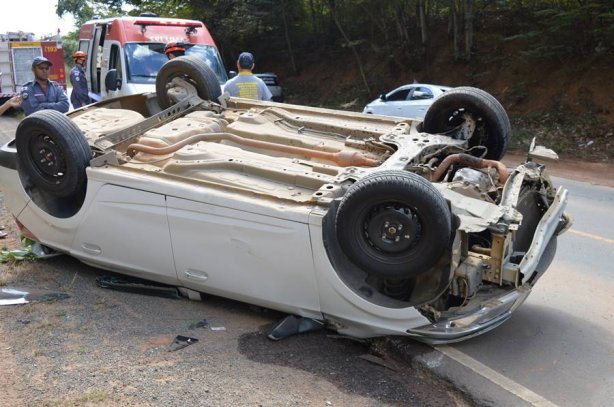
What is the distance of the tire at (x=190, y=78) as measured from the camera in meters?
6.20

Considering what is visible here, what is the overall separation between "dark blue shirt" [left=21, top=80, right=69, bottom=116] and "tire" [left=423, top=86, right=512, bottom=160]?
416 cm

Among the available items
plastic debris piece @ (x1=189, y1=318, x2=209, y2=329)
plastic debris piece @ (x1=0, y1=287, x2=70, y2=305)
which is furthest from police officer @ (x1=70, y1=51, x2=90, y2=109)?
plastic debris piece @ (x1=189, y1=318, x2=209, y2=329)

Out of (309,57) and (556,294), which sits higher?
(309,57)

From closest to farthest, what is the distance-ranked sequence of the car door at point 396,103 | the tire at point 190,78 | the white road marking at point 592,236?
the tire at point 190,78 < the white road marking at point 592,236 < the car door at point 396,103

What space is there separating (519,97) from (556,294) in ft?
40.1

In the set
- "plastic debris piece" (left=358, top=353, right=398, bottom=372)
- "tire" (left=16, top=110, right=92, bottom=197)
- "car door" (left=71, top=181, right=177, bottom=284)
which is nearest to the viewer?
"plastic debris piece" (left=358, top=353, right=398, bottom=372)

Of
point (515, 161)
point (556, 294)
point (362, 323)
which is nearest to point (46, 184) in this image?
point (362, 323)

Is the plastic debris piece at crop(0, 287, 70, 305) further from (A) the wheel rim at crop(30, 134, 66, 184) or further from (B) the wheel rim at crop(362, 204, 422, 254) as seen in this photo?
(B) the wheel rim at crop(362, 204, 422, 254)

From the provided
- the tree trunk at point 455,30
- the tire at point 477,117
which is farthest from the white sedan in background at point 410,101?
the tire at point 477,117

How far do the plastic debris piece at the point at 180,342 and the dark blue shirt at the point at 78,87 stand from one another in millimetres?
6728

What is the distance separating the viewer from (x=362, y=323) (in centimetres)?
396

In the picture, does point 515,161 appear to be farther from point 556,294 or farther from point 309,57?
point 309,57

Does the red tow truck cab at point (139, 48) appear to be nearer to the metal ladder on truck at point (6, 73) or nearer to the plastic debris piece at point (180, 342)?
the plastic debris piece at point (180, 342)

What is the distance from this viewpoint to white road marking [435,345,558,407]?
3566mm
